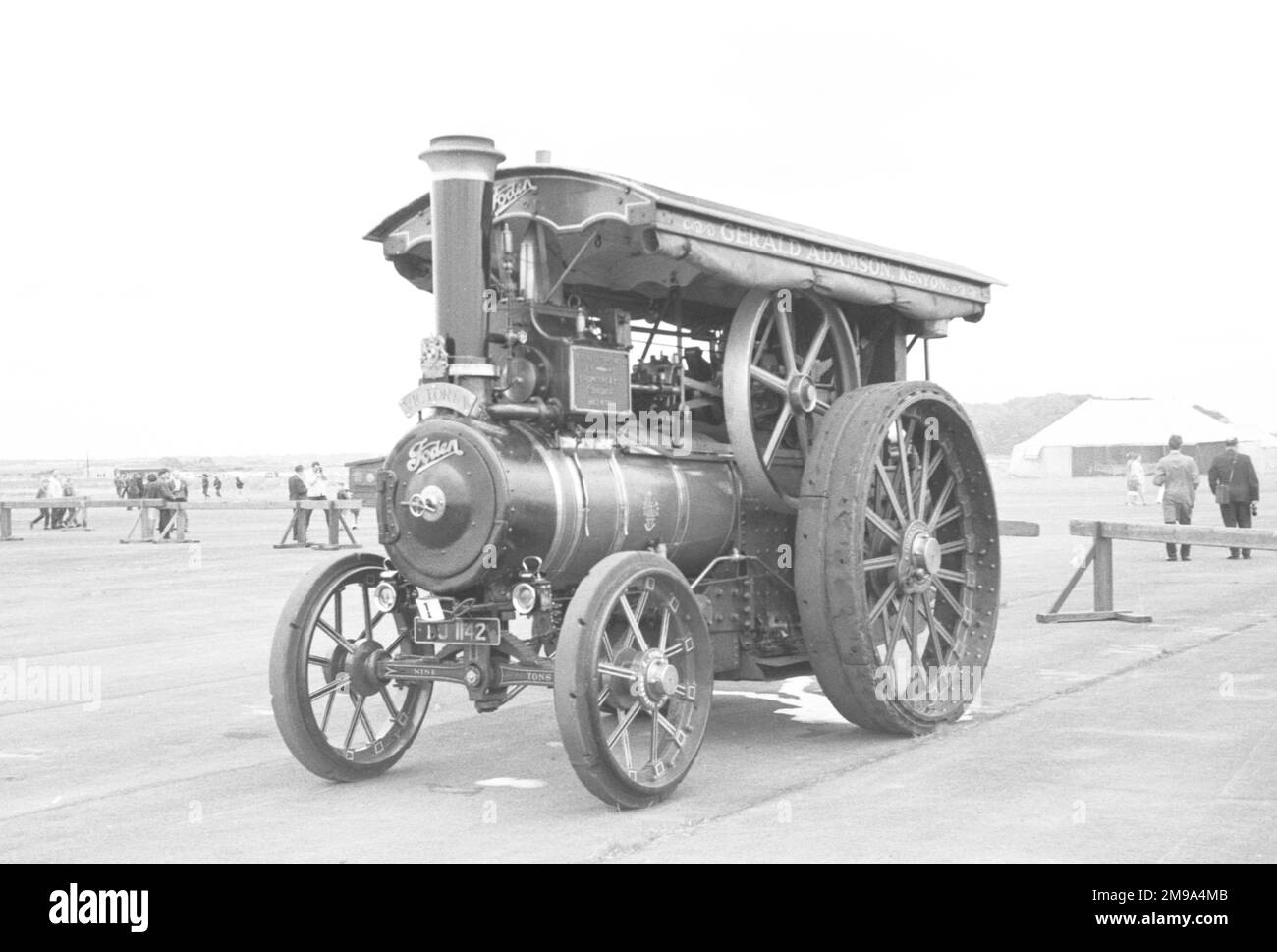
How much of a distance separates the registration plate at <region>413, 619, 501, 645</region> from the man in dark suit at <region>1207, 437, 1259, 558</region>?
51.2ft

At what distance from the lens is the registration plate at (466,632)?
633 centimetres

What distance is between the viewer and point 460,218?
20.5ft

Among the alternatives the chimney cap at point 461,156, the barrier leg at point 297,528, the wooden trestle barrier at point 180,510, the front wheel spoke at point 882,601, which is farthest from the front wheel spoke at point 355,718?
the barrier leg at point 297,528

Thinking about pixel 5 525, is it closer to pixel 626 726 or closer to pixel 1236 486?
pixel 1236 486

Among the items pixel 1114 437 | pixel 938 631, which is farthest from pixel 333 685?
pixel 1114 437

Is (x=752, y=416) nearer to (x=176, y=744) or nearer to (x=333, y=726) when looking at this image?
(x=333, y=726)

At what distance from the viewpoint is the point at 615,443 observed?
22.7ft

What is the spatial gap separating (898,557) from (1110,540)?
5965 millimetres

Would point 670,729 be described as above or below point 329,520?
below

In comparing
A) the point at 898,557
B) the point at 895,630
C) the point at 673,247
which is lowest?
the point at 895,630

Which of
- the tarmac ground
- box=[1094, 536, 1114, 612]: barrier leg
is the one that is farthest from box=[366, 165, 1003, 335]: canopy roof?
box=[1094, 536, 1114, 612]: barrier leg

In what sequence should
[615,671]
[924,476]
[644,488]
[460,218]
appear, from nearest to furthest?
1. [615,671]
2. [460,218]
3. [644,488]
4. [924,476]
